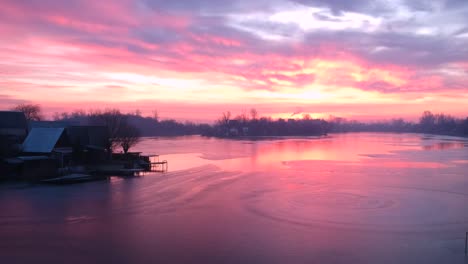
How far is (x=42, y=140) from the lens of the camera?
13.1 m

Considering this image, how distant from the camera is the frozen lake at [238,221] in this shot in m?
5.55

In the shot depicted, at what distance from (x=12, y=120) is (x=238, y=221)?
1165 cm

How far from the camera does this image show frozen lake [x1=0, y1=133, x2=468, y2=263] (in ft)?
18.2

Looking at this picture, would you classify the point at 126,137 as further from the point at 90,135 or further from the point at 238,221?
the point at 238,221

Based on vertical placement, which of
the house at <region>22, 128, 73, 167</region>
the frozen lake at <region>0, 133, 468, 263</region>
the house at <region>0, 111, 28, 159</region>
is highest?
the house at <region>0, 111, 28, 159</region>

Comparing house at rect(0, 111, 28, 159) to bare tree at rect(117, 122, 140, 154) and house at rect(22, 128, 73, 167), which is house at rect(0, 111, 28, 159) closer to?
house at rect(22, 128, 73, 167)

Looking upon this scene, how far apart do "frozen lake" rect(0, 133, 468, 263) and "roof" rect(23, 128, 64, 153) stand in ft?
7.96

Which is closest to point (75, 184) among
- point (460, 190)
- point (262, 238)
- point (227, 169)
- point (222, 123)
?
point (227, 169)

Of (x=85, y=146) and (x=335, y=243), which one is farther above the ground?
(x=85, y=146)

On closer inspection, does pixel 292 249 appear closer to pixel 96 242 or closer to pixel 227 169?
pixel 96 242

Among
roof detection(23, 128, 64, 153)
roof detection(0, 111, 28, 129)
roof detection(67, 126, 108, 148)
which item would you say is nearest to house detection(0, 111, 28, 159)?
roof detection(0, 111, 28, 129)

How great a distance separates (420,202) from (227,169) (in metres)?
7.29

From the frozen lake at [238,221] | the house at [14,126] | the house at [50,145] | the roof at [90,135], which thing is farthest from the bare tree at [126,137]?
the frozen lake at [238,221]

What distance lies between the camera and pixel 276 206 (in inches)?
330
